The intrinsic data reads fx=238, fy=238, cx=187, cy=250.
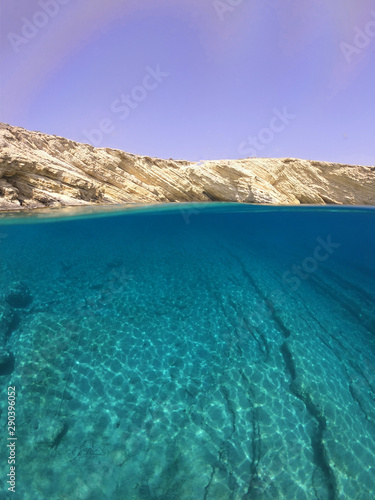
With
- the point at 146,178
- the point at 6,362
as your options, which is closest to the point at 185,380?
the point at 6,362

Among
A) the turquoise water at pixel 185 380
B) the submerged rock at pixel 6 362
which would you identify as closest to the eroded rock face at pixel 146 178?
the turquoise water at pixel 185 380

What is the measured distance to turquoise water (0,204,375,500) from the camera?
13.7ft

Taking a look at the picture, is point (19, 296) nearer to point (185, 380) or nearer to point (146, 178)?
point (185, 380)

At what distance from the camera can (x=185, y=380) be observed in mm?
5855

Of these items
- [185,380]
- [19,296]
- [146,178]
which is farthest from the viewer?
[146,178]

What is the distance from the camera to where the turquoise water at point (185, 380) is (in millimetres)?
4168

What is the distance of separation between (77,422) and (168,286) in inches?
231

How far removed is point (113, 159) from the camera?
3928 centimetres

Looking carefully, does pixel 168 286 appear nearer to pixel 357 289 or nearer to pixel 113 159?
pixel 357 289

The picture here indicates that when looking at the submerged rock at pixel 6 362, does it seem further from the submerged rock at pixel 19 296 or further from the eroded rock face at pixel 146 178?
the eroded rock face at pixel 146 178

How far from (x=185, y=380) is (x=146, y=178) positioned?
40.8 metres

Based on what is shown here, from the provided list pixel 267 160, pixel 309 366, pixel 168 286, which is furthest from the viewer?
pixel 267 160

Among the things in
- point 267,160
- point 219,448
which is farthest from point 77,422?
point 267,160

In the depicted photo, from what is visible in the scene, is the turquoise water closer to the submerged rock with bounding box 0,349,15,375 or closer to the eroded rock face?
the submerged rock with bounding box 0,349,15,375
